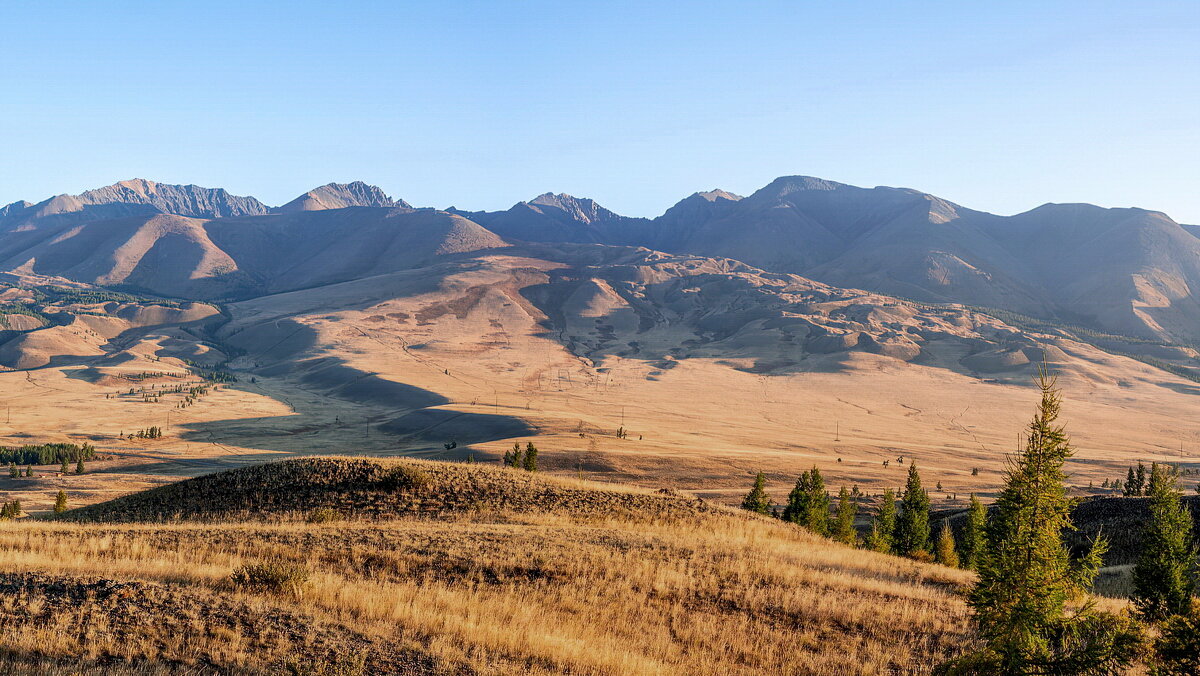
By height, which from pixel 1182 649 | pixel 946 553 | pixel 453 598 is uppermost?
Result: pixel 1182 649

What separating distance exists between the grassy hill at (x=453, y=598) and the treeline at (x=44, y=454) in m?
95.9

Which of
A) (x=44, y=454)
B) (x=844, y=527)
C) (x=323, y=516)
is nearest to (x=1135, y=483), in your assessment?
(x=844, y=527)

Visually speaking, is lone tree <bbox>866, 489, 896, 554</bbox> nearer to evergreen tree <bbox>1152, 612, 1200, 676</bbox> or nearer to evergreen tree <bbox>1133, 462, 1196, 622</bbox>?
evergreen tree <bbox>1133, 462, 1196, 622</bbox>

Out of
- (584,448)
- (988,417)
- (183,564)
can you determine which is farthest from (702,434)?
(183,564)

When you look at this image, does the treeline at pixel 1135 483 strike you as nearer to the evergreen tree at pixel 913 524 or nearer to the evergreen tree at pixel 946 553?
the evergreen tree at pixel 946 553

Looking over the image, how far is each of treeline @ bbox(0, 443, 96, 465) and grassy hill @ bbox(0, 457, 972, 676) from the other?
95.9 m

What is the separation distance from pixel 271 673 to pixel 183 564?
697 centimetres

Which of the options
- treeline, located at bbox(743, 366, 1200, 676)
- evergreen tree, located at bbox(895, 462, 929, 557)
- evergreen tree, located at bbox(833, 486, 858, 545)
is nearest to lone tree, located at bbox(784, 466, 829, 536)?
evergreen tree, located at bbox(833, 486, 858, 545)

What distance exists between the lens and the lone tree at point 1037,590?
905 centimetres

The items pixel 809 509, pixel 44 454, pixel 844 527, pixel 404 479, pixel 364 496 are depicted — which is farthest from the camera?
pixel 44 454

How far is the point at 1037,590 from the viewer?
952 cm

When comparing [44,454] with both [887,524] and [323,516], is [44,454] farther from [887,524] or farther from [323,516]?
[887,524]

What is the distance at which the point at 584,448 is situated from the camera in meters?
98.1

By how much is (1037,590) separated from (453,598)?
942cm
